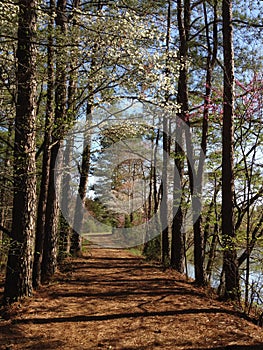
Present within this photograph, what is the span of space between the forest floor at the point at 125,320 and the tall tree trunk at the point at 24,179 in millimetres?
347

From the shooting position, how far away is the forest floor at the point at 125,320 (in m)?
3.69

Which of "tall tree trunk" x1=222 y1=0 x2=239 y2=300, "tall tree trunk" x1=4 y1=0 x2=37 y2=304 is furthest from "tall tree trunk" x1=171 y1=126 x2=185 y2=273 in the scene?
"tall tree trunk" x1=4 y1=0 x2=37 y2=304

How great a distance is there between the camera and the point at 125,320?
4.50 m

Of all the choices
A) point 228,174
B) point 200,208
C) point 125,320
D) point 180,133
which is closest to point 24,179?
point 125,320

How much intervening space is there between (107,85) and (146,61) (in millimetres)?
825

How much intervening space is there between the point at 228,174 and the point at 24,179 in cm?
337

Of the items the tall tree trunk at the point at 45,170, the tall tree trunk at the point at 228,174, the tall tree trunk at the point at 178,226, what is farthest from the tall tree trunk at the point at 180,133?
the tall tree trunk at the point at 45,170

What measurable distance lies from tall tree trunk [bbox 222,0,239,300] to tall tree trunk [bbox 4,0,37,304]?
3.15 meters

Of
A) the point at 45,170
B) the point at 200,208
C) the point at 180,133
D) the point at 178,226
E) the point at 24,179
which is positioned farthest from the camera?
the point at 178,226

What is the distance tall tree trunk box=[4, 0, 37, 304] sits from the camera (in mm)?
5133

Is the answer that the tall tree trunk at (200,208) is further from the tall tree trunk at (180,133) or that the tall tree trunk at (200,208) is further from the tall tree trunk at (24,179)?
the tall tree trunk at (24,179)

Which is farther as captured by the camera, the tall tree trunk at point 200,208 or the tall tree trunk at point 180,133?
the tall tree trunk at point 180,133

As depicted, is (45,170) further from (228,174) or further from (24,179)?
(228,174)

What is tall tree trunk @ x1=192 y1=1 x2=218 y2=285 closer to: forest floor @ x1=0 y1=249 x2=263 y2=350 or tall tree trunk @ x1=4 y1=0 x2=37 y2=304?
forest floor @ x1=0 y1=249 x2=263 y2=350
